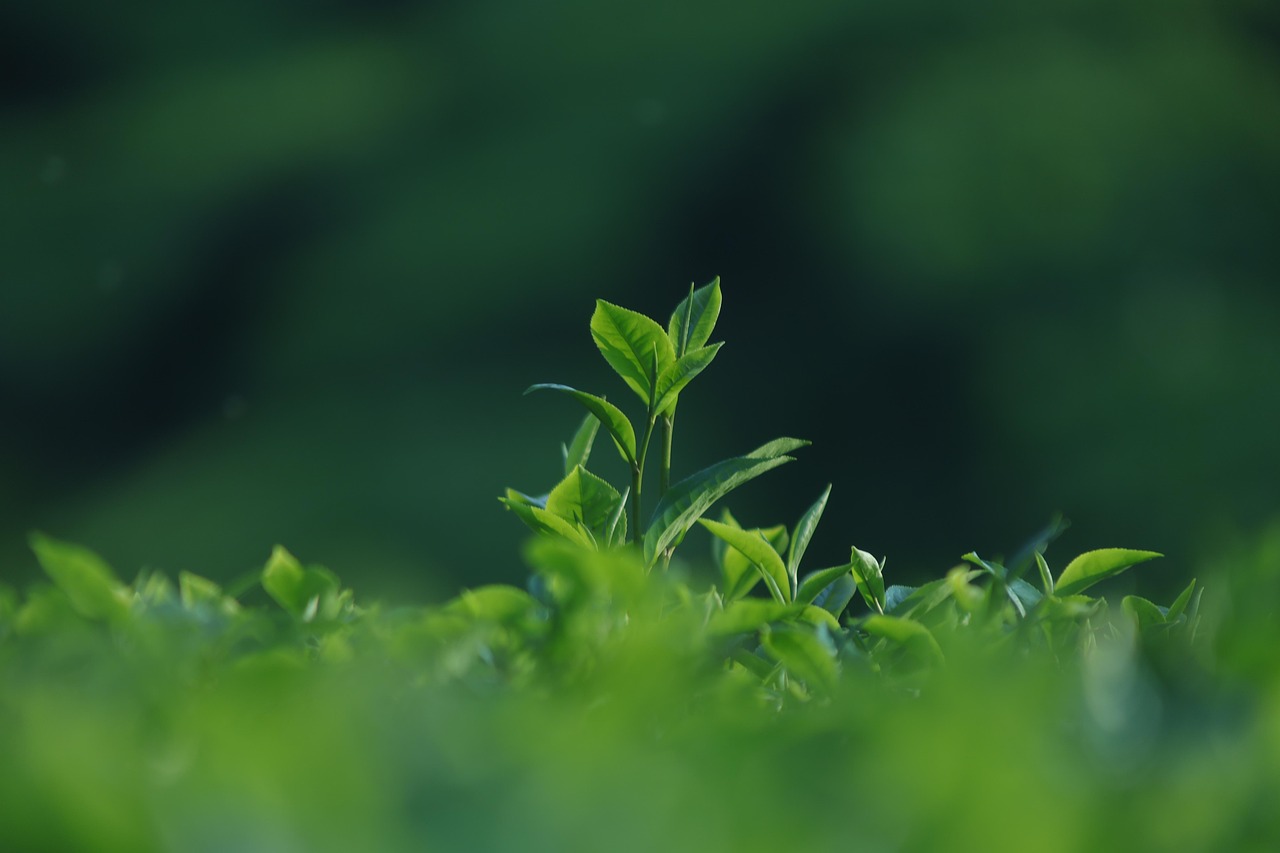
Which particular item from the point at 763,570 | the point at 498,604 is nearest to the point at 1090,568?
the point at 763,570

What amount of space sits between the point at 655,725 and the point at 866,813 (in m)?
0.08

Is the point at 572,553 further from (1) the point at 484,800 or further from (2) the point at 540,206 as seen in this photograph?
(2) the point at 540,206

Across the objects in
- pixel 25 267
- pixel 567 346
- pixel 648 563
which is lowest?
pixel 567 346

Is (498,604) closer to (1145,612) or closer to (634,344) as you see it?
(634,344)

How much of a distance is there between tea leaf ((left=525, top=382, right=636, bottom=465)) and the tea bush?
113 millimetres

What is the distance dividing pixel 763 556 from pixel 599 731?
271 mm

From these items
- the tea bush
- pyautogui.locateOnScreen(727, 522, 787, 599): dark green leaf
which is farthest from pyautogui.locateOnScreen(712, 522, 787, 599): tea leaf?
the tea bush

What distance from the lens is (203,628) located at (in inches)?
14.6

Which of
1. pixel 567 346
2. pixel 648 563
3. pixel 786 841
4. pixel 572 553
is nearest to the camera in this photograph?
pixel 786 841

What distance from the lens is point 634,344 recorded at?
0.50 meters

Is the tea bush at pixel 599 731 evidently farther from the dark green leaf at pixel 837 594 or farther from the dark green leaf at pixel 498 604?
the dark green leaf at pixel 837 594

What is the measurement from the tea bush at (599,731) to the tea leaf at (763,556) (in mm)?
73

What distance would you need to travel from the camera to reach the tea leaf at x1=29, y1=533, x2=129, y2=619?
1.19ft

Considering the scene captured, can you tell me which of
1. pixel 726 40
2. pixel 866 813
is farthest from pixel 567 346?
pixel 866 813
